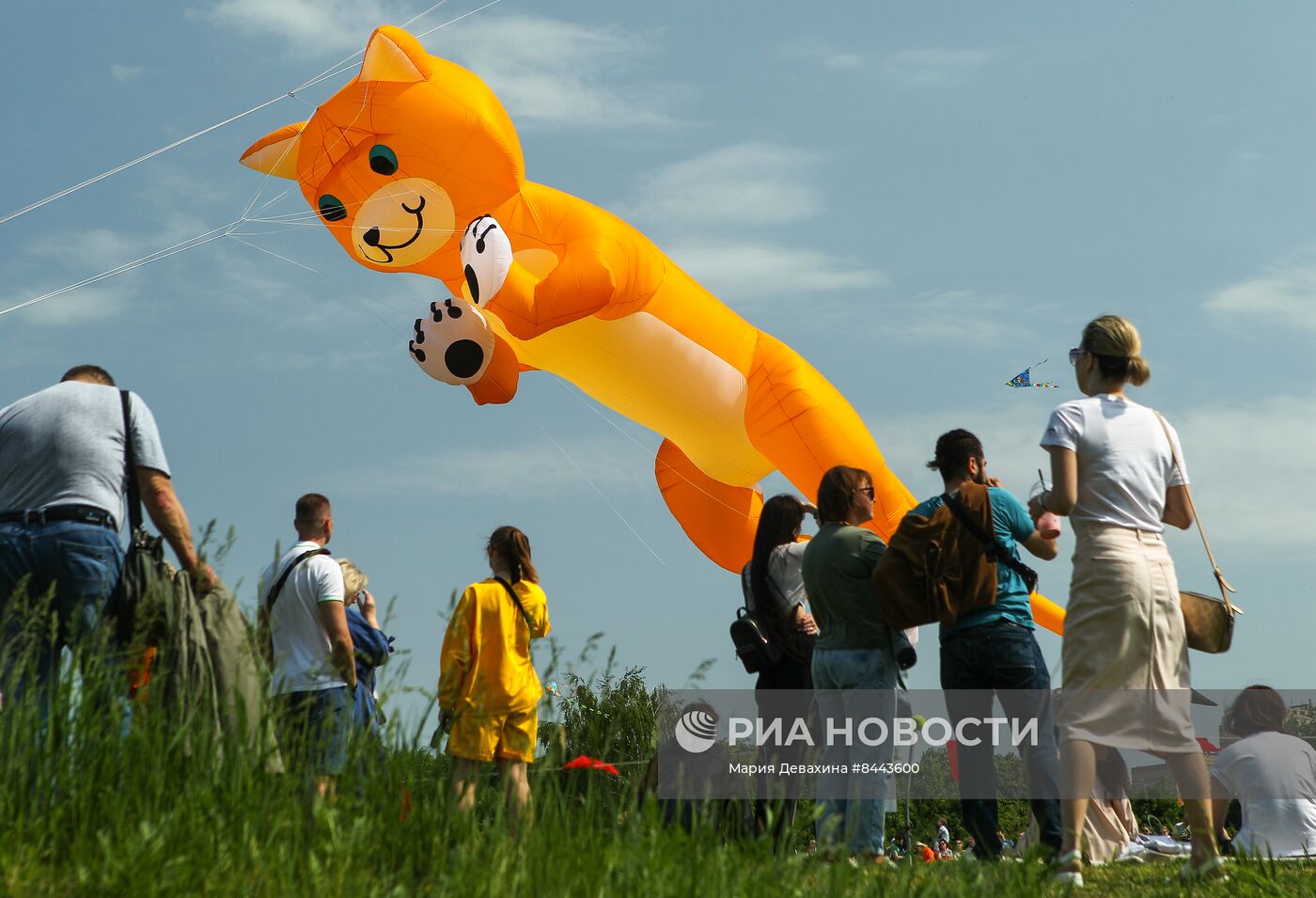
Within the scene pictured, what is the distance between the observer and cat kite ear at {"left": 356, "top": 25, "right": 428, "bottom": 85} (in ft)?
25.8

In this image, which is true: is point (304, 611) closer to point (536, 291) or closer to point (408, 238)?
point (536, 291)

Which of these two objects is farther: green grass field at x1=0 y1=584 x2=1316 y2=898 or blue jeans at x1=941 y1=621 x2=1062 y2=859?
blue jeans at x1=941 y1=621 x2=1062 y2=859

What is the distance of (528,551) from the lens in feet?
16.8

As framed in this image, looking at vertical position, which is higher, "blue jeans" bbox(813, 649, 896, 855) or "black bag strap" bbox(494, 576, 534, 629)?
"black bag strap" bbox(494, 576, 534, 629)

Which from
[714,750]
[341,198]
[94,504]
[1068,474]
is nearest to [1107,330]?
[1068,474]

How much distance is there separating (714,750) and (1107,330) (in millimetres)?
2057

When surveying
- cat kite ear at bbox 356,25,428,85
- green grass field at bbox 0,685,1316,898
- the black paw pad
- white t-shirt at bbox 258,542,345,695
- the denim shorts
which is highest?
cat kite ear at bbox 356,25,428,85

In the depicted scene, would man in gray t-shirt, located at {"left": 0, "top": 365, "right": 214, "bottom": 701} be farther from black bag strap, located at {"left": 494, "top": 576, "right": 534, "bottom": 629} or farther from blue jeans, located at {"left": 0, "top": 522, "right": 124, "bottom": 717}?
black bag strap, located at {"left": 494, "top": 576, "right": 534, "bottom": 629}

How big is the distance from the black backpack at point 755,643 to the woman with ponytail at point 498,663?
83 cm

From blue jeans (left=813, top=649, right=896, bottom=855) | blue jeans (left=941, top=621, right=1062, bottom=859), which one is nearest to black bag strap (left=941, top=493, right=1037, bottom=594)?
blue jeans (left=941, top=621, right=1062, bottom=859)

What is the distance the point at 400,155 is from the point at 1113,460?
516 cm

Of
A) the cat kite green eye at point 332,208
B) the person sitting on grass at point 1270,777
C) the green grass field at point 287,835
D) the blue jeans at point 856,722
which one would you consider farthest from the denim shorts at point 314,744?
the cat kite green eye at point 332,208

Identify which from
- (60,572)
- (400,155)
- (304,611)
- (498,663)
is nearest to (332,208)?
(400,155)

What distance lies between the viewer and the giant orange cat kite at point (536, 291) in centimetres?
782
